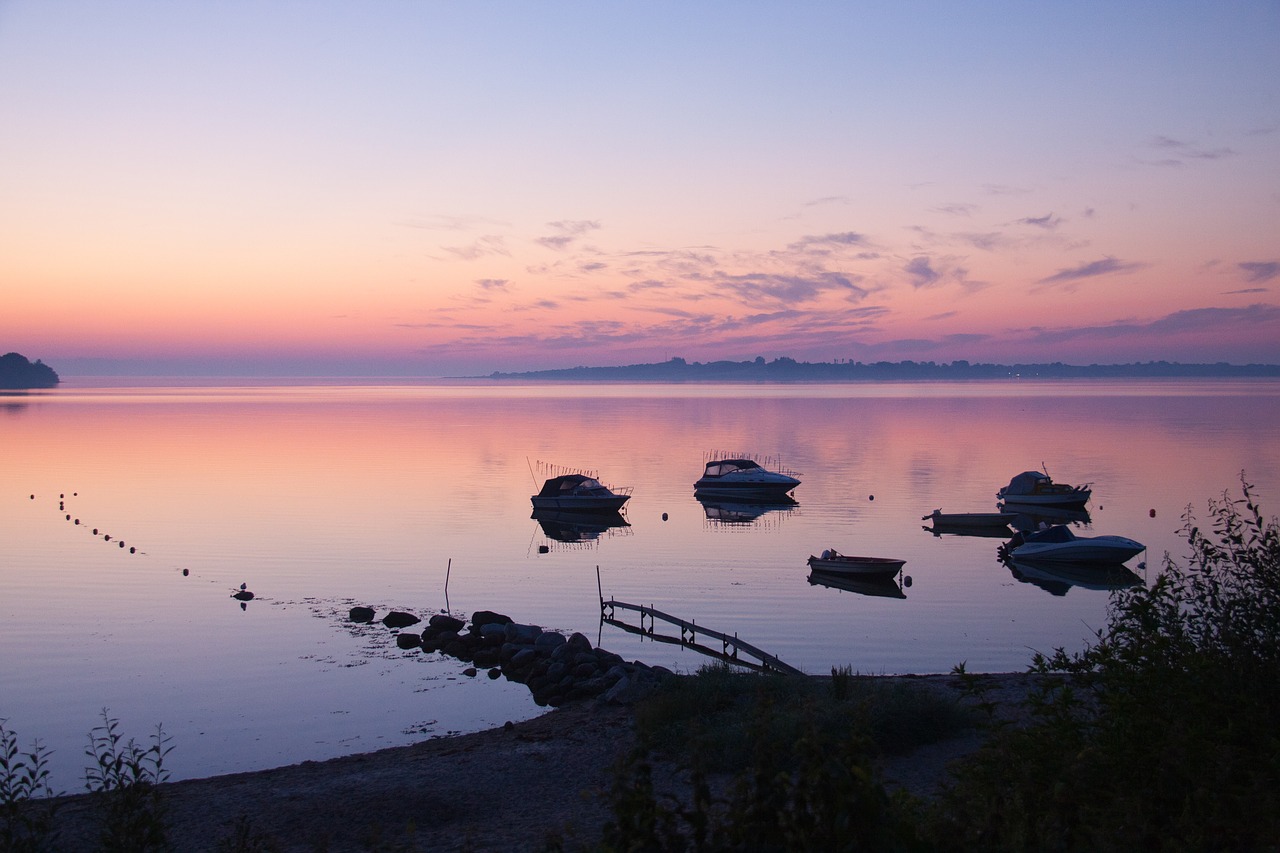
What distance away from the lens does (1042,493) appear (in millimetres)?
47875

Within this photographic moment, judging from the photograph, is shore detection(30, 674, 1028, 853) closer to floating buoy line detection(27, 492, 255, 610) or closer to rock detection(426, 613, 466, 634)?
rock detection(426, 613, 466, 634)

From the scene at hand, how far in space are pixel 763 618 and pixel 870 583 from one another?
21.4 feet

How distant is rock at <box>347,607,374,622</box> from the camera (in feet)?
89.0

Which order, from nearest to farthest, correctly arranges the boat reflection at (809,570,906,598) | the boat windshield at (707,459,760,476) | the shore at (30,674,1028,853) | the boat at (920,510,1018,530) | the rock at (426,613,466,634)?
1. the shore at (30,674,1028,853)
2. the rock at (426,613,466,634)
3. the boat reflection at (809,570,906,598)
4. the boat at (920,510,1018,530)
5. the boat windshield at (707,459,760,476)

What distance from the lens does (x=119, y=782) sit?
761 centimetres

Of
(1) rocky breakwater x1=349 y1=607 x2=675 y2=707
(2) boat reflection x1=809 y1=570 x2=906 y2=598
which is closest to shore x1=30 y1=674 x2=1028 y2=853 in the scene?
(1) rocky breakwater x1=349 y1=607 x2=675 y2=707

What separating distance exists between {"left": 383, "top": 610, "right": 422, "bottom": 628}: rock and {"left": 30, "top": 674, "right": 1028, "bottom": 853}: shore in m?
10.0

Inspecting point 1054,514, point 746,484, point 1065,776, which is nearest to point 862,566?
point 1054,514

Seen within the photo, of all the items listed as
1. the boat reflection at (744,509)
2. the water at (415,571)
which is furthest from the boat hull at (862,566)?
the boat reflection at (744,509)

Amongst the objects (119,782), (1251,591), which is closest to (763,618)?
(1251,591)

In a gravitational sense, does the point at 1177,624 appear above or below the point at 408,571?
above

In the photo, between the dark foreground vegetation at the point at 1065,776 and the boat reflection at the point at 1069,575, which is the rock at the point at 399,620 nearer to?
the dark foreground vegetation at the point at 1065,776

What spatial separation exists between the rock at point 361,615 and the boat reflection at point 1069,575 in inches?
891

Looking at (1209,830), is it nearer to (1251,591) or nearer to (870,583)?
(1251,591)
